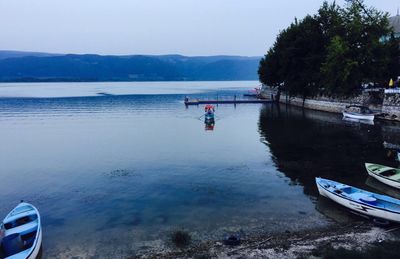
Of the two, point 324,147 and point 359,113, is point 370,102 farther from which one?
point 324,147

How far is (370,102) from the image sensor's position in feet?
227

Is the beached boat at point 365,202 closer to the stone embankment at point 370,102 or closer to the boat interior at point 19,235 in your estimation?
the boat interior at point 19,235

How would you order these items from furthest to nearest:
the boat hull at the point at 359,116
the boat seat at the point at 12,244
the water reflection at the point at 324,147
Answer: the boat hull at the point at 359,116, the water reflection at the point at 324,147, the boat seat at the point at 12,244

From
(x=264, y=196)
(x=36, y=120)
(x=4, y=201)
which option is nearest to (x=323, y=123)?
(x=264, y=196)

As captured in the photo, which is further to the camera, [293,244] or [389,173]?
[389,173]

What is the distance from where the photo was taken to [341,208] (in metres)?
23.3

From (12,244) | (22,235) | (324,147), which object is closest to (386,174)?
(324,147)

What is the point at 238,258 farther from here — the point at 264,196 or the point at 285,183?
the point at 285,183

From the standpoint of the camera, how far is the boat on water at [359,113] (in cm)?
6222

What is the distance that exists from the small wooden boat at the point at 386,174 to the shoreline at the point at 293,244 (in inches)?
307

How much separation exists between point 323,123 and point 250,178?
37.4 meters

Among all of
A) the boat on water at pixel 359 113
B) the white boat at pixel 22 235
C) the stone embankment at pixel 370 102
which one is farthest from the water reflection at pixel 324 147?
the white boat at pixel 22 235

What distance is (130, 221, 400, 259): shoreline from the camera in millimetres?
16938

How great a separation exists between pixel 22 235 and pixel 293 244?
→ 1492 centimetres
